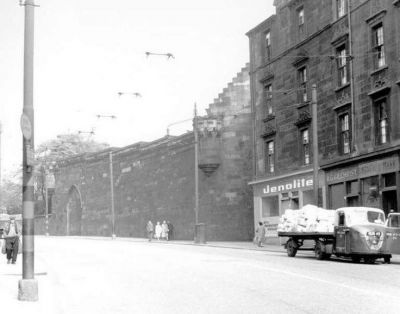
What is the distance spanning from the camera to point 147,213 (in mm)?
57000

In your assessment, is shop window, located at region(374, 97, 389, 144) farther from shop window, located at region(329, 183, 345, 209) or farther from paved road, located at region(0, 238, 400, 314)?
paved road, located at region(0, 238, 400, 314)

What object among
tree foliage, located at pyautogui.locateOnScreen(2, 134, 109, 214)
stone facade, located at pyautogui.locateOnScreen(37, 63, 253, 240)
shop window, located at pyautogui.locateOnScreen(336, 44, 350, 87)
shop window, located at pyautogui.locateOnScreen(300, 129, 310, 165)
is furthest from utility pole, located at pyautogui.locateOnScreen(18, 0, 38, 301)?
tree foliage, located at pyautogui.locateOnScreen(2, 134, 109, 214)

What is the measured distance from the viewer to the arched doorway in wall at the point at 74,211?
7250cm

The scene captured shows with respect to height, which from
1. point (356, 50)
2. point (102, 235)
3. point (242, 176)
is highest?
point (356, 50)

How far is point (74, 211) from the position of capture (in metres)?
73.8

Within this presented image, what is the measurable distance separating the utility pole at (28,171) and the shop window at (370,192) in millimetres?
20089

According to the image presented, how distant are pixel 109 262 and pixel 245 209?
1001 inches

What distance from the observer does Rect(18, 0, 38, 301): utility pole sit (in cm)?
1146

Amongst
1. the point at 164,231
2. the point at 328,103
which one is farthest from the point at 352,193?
the point at 164,231

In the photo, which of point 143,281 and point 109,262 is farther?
point 109,262

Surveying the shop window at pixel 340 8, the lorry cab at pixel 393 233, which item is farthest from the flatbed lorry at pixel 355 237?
the shop window at pixel 340 8

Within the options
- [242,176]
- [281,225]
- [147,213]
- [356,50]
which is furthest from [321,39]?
[147,213]

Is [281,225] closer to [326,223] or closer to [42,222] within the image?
[326,223]

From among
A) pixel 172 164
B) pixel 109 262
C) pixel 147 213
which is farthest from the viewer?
pixel 147 213
